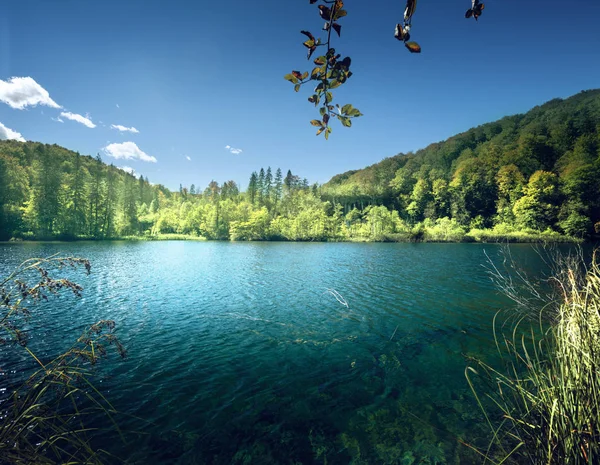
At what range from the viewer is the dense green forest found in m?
62.2

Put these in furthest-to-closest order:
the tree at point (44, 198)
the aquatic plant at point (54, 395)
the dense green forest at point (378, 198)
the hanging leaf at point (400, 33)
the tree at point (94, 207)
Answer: the tree at point (94, 207) < the dense green forest at point (378, 198) < the tree at point (44, 198) < the aquatic plant at point (54, 395) < the hanging leaf at point (400, 33)

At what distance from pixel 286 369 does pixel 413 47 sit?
883 cm

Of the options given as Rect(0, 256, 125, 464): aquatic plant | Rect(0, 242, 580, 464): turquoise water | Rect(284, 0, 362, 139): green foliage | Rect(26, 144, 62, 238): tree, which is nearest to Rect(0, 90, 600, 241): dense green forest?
Rect(26, 144, 62, 238): tree

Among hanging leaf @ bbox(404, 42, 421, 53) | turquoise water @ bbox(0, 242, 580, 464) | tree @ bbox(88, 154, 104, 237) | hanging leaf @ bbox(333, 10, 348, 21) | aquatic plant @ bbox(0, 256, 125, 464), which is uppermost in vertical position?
tree @ bbox(88, 154, 104, 237)

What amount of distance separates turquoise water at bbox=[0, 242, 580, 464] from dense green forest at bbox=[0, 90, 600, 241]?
Result: 57.9 meters

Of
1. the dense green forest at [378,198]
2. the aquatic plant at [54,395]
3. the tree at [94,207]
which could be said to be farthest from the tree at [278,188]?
the aquatic plant at [54,395]

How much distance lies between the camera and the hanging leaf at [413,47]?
1.71 meters

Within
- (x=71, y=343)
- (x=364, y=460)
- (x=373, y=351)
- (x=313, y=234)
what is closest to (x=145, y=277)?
(x=71, y=343)

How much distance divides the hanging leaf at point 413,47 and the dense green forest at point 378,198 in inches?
2639

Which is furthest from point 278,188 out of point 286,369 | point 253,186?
point 286,369

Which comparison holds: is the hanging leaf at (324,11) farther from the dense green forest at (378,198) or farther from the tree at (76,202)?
the tree at (76,202)

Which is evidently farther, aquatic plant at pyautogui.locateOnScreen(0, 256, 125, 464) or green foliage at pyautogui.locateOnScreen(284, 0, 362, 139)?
aquatic plant at pyautogui.locateOnScreen(0, 256, 125, 464)

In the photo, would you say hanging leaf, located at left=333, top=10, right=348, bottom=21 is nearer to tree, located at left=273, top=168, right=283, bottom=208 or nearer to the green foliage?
the green foliage

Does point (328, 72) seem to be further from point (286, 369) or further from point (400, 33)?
point (286, 369)
